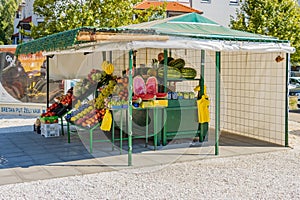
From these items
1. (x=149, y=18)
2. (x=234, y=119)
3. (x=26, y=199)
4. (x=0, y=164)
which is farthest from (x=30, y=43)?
(x=149, y=18)

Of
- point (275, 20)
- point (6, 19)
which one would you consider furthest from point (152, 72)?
point (6, 19)

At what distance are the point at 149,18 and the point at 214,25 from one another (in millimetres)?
7084

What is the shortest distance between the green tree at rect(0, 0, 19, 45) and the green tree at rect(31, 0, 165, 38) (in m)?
25.1

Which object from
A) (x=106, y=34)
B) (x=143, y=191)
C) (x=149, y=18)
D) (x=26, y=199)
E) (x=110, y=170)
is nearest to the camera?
(x=26, y=199)

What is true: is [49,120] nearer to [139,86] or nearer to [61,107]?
[61,107]

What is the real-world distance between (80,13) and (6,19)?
93.9 feet

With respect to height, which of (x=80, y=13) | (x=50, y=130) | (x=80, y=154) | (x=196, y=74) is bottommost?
(x=80, y=154)

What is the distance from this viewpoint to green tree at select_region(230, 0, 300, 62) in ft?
47.2

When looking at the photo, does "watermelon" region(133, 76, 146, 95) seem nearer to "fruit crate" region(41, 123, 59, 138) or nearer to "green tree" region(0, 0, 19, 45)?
"fruit crate" region(41, 123, 59, 138)

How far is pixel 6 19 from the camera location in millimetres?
37719

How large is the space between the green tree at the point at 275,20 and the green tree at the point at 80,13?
506 cm

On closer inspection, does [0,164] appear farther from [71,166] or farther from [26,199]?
[26,199]

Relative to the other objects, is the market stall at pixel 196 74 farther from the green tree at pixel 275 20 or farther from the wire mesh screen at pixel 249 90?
the green tree at pixel 275 20

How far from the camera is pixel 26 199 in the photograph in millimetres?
4594
